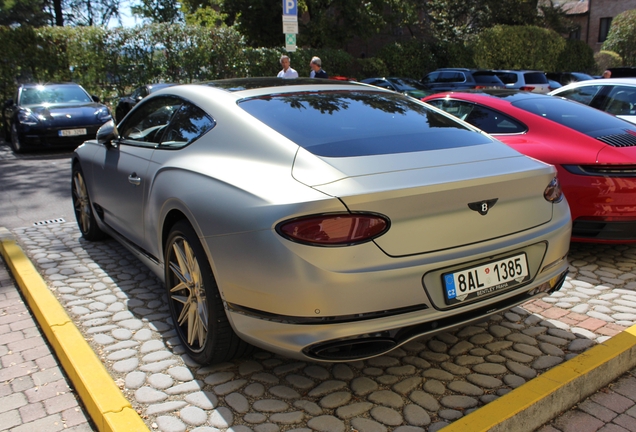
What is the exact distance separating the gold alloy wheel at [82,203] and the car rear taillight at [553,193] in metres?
3.89

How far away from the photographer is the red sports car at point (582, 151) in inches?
185

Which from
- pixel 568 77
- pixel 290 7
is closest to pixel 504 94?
pixel 290 7

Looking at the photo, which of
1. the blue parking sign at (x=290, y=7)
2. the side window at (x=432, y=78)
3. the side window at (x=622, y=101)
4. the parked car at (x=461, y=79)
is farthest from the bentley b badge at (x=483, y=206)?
the side window at (x=432, y=78)

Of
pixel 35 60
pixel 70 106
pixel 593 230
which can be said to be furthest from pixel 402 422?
pixel 35 60

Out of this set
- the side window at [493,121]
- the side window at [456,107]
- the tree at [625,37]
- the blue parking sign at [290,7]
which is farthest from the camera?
the tree at [625,37]

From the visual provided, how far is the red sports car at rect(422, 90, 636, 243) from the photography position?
4.69 m

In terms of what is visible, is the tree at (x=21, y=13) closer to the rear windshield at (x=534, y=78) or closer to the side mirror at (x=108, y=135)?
the rear windshield at (x=534, y=78)

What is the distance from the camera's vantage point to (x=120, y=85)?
1734 cm

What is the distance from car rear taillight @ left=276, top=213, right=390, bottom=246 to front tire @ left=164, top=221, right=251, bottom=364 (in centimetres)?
65

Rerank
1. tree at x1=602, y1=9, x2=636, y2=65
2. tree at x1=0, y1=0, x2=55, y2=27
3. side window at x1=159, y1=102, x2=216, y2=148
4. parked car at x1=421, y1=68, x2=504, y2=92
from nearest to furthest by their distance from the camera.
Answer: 1. side window at x1=159, y1=102, x2=216, y2=148
2. tree at x1=0, y1=0, x2=55, y2=27
3. parked car at x1=421, y1=68, x2=504, y2=92
4. tree at x1=602, y1=9, x2=636, y2=65

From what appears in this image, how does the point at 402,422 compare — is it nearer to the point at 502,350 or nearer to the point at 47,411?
the point at 502,350

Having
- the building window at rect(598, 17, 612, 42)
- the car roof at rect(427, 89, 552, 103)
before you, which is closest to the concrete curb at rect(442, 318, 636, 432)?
the car roof at rect(427, 89, 552, 103)

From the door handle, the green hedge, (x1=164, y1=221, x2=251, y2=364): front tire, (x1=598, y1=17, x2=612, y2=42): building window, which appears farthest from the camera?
(x1=598, y1=17, x2=612, y2=42): building window

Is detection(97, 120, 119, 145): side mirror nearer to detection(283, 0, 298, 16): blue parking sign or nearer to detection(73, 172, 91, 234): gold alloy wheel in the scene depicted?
detection(73, 172, 91, 234): gold alloy wheel
